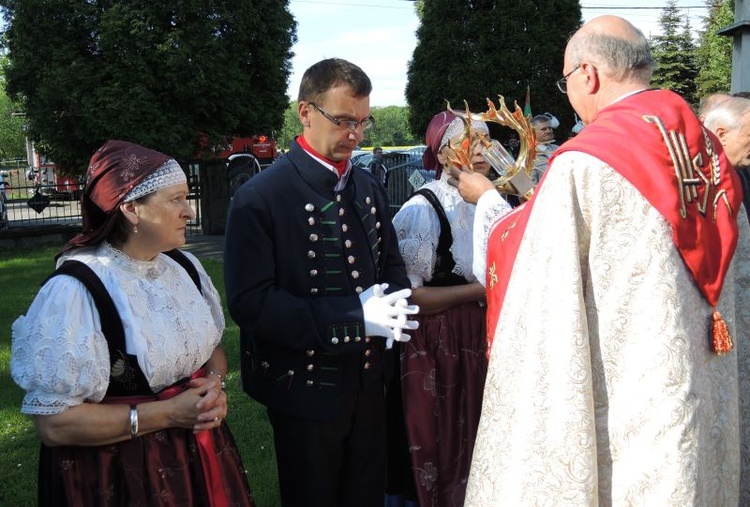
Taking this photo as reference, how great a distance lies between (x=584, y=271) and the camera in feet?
6.59

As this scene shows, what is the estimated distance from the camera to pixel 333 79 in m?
2.73

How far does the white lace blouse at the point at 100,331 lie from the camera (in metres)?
2.12

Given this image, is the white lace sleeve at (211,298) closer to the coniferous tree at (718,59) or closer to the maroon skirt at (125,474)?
the maroon skirt at (125,474)

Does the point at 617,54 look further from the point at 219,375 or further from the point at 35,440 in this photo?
the point at 35,440

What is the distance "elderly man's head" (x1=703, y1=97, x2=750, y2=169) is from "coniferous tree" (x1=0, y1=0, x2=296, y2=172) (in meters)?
11.4

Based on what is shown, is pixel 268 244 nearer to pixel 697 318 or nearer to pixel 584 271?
pixel 584 271

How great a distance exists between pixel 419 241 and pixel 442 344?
1.58 ft

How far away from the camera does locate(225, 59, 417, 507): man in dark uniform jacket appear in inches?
101

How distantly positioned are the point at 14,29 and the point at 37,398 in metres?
14.2

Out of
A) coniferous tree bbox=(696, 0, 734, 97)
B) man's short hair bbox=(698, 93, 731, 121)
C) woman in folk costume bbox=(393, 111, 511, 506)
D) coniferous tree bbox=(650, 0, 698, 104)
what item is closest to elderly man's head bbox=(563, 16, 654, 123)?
woman in folk costume bbox=(393, 111, 511, 506)

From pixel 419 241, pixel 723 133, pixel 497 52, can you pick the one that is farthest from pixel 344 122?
pixel 497 52

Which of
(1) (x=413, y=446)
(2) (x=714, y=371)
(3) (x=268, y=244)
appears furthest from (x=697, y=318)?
(1) (x=413, y=446)

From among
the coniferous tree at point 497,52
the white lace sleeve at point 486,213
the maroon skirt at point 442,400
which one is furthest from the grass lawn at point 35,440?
the coniferous tree at point 497,52

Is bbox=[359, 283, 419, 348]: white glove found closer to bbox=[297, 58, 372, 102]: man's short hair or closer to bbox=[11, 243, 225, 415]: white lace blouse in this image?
bbox=[11, 243, 225, 415]: white lace blouse
